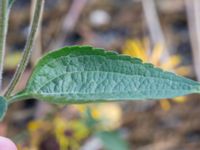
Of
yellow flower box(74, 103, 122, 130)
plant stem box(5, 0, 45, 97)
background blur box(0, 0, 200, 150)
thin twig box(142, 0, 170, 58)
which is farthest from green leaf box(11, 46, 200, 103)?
thin twig box(142, 0, 170, 58)

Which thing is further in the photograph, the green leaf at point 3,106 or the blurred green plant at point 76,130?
the blurred green plant at point 76,130

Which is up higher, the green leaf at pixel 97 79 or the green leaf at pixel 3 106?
the green leaf at pixel 97 79

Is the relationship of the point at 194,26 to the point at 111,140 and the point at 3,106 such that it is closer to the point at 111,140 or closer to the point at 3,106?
the point at 111,140

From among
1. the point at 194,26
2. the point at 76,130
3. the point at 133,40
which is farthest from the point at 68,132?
the point at 194,26

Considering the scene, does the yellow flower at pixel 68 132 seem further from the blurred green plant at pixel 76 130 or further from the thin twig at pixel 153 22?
the thin twig at pixel 153 22

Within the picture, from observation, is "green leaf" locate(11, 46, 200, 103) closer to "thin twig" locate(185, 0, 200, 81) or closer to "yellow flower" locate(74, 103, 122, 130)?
"yellow flower" locate(74, 103, 122, 130)

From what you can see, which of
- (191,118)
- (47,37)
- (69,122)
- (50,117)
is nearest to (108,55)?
(50,117)

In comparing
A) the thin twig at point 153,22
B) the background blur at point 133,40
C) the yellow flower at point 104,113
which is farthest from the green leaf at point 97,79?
the thin twig at point 153,22

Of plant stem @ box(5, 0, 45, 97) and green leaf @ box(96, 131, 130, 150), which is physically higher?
plant stem @ box(5, 0, 45, 97)
